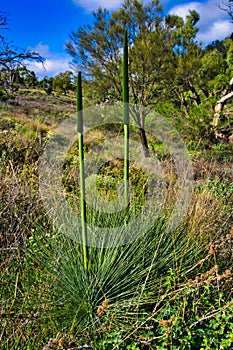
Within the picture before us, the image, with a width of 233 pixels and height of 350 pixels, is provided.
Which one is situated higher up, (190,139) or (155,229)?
(190,139)

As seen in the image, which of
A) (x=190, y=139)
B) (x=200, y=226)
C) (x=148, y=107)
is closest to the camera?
(x=200, y=226)

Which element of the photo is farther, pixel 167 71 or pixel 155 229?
pixel 167 71

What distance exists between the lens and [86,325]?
1.51m

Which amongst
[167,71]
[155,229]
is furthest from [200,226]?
[167,71]

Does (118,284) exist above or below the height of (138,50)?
below

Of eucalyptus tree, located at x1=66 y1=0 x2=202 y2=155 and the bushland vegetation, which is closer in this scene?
the bushland vegetation

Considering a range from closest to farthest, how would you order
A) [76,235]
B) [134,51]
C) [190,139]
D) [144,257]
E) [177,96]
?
[144,257]
[76,235]
[134,51]
[190,139]
[177,96]

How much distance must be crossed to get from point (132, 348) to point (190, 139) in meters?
8.20

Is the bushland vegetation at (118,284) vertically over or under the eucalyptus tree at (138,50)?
under

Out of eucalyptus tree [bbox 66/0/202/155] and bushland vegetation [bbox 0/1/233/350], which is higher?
eucalyptus tree [bbox 66/0/202/155]

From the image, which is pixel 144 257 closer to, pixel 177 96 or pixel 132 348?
pixel 132 348

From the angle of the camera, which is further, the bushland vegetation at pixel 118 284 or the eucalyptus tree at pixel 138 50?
the eucalyptus tree at pixel 138 50

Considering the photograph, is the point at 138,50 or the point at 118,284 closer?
the point at 118,284

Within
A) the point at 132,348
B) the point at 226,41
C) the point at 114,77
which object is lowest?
the point at 132,348
